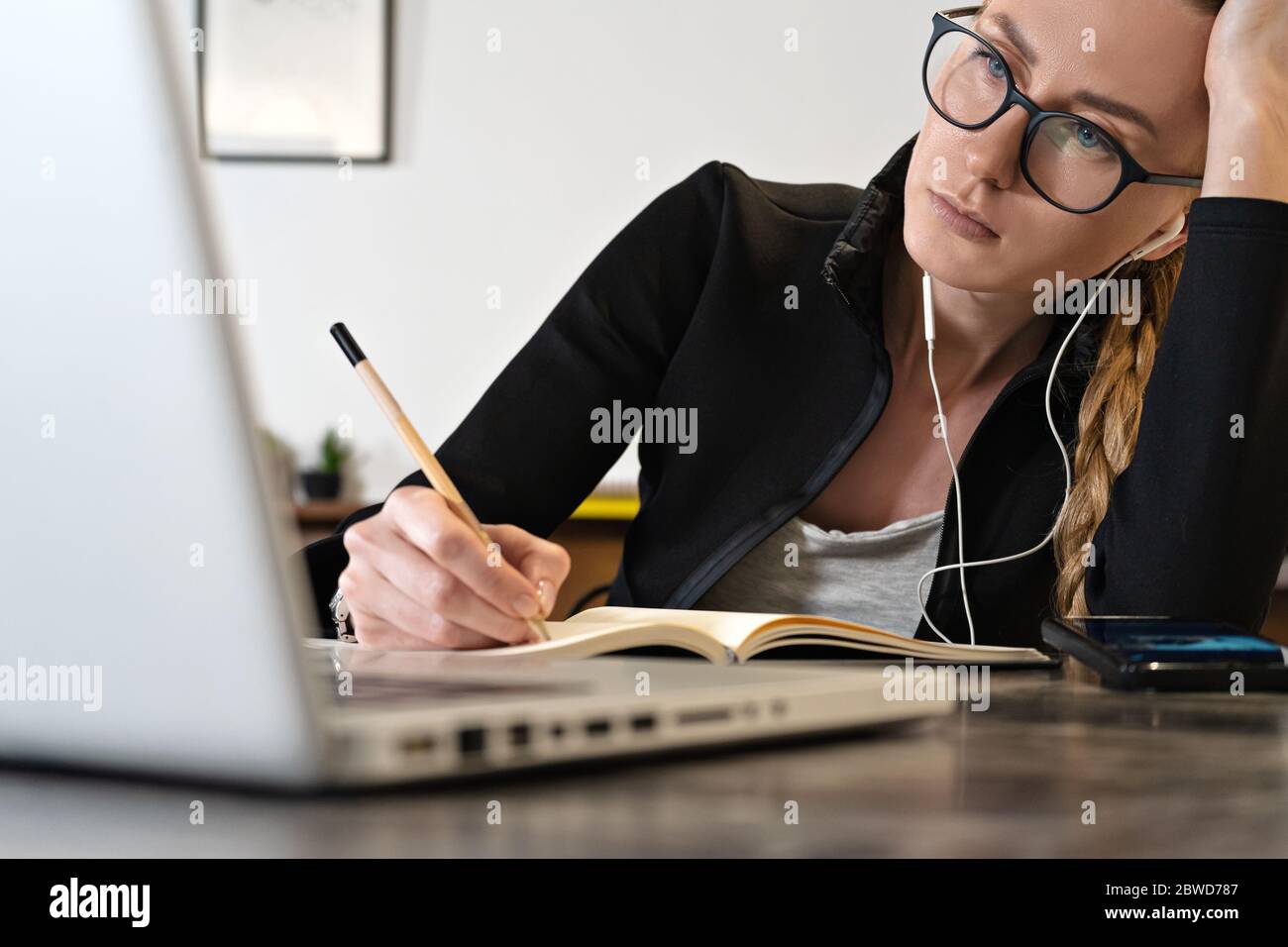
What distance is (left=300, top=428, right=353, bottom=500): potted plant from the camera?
3086 millimetres

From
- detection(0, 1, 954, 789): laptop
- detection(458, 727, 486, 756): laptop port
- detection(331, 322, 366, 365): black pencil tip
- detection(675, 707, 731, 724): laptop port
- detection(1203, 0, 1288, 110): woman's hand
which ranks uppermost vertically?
detection(1203, 0, 1288, 110): woman's hand

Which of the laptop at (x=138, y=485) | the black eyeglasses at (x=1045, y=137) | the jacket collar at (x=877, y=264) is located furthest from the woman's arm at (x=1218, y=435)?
the laptop at (x=138, y=485)

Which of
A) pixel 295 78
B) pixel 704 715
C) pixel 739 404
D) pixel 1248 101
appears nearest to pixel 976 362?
pixel 739 404

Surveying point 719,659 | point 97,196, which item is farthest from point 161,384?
point 719,659

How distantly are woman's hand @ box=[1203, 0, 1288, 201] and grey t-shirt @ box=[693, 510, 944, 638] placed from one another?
0.38 m

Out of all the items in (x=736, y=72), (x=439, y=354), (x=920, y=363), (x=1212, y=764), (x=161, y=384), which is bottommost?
(x=1212, y=764)

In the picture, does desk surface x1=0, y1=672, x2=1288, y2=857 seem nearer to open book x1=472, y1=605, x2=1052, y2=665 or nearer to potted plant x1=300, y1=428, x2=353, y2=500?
open book x1=472, y1=605, x2=1052, y2=665

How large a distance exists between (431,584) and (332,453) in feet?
8.42

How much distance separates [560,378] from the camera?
123 cm

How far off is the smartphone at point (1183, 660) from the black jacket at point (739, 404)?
11.5 inches

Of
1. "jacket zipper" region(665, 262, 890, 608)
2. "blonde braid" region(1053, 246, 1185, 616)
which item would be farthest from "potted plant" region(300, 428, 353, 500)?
"blonde braid" region(1053, 246, 1185, 616)

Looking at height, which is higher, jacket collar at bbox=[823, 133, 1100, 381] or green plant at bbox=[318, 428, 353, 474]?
jacket collar at bbox=[823, 133, 1100, 381]
